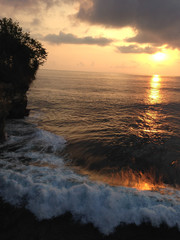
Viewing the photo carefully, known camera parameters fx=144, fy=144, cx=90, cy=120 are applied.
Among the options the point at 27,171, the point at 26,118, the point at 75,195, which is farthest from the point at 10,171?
the point at 26,118

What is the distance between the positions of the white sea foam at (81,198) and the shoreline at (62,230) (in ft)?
0.77

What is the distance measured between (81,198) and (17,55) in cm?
1762

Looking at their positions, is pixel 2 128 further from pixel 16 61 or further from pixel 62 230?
pixel 62 230

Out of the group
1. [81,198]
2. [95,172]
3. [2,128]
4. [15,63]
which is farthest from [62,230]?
[15,63]

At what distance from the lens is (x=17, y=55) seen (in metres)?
17.4

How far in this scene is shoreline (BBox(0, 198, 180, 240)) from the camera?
18.2ft

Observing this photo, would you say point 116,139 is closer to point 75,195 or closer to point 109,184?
point 109,184

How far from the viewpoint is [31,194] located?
23.8 ft

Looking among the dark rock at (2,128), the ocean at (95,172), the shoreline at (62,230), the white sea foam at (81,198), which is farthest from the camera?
the dark rock at (2,128)

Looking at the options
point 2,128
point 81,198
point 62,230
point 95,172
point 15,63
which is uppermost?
point 15,63

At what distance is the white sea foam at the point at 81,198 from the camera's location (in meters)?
6.33

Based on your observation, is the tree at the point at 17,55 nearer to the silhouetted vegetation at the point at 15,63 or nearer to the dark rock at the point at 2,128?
the silhouetted vegetation at the point at 15,63

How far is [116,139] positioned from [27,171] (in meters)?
9.41

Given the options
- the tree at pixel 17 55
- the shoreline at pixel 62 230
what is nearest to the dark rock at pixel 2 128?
the tree at pixel 17 55
